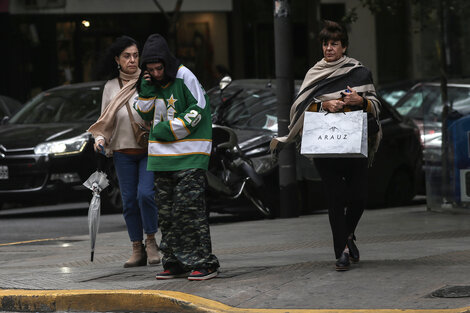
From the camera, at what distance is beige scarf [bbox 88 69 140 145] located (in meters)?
8.41

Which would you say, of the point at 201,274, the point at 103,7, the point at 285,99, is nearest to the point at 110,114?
the point at 201,274

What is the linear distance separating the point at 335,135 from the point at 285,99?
16.2 ft

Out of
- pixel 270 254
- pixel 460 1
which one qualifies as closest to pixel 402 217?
pixel 270 254

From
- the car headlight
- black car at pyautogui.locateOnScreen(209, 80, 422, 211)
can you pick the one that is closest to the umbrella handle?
black car at pyautogui.locateOnScreen(209, 80, 422, 211)

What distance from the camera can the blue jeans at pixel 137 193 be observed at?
8312mm

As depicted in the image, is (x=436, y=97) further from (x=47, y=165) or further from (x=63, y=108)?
(x=63, y=108)

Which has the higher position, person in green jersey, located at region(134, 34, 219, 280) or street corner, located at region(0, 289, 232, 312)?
person in green jersey, located at region(134, 34, 219, 280)

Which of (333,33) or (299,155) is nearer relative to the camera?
(333,33)

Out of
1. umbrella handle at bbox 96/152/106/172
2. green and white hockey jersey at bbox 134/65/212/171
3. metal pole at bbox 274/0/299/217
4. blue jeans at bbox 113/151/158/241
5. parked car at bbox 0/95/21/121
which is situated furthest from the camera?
parked car at bbox 0/95/21/121

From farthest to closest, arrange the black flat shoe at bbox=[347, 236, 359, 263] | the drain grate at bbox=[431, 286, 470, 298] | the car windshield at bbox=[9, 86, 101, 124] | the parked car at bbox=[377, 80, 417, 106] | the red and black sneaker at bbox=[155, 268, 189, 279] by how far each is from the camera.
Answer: the parked car at bbox=[377, 80, 417, 106]
the car windshield at bbox=[9, 86, 101, 124]
the black flat shoe at bbox=[347, 236, 359, 263]
the red and black sneaker at bbox=[155, 268, 189, 279]
the drain grate at bbox=[431, 286, 470, 298]

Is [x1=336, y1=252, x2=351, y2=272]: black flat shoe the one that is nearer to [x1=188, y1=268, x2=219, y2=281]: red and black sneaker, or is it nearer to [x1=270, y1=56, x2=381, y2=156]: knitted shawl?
[x1=188, y1=268, x2=219, y2=281]: red and black sneaker

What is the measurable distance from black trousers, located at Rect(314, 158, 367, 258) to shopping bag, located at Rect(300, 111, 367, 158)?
0.18 meters

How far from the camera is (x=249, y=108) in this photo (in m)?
13.0

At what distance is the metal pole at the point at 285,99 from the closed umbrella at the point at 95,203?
396cm
